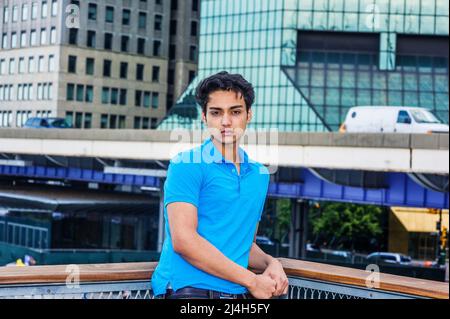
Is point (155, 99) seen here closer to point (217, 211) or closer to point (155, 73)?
point (155, 73)

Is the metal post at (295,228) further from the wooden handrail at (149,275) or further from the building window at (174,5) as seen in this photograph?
the wooden handrail at (149,275)

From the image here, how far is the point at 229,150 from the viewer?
520 cm

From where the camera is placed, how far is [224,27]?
7219cm

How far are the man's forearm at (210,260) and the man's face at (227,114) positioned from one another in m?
0.69

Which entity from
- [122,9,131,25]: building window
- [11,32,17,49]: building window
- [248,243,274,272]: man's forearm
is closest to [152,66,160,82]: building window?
[122,9,131,25]: building window

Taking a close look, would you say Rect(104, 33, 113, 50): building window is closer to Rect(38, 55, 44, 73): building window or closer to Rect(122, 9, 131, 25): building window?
Rect(122, 9, 131, 25): building window

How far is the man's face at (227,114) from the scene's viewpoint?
5.20 m

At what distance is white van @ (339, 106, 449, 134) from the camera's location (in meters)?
30.6

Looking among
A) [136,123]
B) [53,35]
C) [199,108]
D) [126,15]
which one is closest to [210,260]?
[53,35]

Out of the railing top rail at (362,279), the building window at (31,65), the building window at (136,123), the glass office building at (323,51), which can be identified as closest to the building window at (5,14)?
the building window at (31,65)

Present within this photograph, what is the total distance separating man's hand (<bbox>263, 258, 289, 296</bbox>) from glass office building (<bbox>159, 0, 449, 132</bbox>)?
6347 cm

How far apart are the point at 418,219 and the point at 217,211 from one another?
186ft
